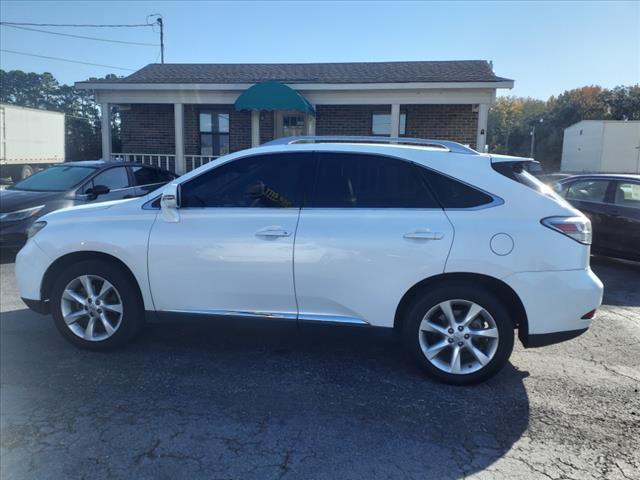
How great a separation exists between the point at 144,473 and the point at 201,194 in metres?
2.14

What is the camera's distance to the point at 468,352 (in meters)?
3.67

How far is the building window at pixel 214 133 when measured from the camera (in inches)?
593

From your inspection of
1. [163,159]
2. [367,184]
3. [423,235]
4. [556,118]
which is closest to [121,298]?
[367,184]

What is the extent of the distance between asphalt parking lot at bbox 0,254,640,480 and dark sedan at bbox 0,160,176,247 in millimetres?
3457

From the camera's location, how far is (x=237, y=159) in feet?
13.4

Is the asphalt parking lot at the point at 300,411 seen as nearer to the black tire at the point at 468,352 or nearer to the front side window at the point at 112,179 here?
the black tire at the point at 468,352

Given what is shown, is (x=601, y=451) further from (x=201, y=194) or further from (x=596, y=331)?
(x=201, y=194)

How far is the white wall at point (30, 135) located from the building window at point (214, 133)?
12.9 meters

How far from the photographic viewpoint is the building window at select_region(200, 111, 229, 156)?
15070mm

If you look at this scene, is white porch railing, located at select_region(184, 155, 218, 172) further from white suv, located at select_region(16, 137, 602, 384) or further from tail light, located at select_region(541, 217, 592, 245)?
tail light, located at select_region(541, 217, 592, 245)

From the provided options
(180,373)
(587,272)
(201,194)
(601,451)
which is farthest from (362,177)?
(601,451)

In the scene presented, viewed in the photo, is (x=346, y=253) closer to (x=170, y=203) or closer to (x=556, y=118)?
(x=170, y=203)

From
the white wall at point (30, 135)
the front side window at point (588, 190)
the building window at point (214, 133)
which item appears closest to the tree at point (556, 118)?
the white wall at point (30, 135)

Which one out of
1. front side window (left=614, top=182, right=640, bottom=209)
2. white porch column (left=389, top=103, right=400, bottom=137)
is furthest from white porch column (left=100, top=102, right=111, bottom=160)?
front side window (left=614, top=182, right=640, bottom=209)
